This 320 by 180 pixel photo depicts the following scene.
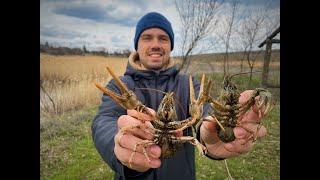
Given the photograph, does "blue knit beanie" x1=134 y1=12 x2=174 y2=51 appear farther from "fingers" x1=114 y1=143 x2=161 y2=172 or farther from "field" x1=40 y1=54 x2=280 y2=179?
"fingers" x1=114 y1=143 x2=161 y2=172

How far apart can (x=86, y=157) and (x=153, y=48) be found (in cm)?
87

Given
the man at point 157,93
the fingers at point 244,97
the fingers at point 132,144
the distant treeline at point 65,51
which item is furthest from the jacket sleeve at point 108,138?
the distant treeline at point 65,51

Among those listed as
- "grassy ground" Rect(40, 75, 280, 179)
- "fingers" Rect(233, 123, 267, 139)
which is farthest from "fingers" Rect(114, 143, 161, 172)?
"grassy ground" Rect(40, 75, 280, 179)

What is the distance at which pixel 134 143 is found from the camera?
841 mm

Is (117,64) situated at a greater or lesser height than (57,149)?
greater

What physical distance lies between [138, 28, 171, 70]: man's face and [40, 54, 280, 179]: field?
39 cm

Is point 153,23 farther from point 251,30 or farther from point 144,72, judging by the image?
point 251,30

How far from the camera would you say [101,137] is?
1.03 m

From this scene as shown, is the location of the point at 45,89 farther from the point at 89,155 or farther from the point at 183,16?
the point at 183,16

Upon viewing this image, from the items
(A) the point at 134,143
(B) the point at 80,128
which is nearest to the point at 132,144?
(A) the point at 134,143

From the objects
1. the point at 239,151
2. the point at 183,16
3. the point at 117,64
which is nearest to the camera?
the point at 239,151

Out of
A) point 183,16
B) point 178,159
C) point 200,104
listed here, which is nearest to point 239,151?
point 200,104

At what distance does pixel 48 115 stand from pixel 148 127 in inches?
50.8

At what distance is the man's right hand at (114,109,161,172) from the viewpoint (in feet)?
2.73
